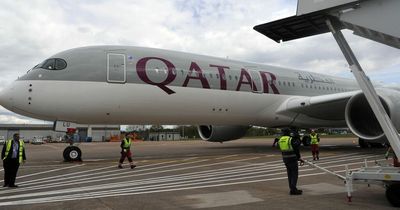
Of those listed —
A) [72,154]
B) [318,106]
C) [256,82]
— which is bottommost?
[72,154]

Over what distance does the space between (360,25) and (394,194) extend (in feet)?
8.11

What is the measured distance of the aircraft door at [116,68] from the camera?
40.3 feet

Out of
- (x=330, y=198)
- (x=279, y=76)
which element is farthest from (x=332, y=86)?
(x=330, y=198)

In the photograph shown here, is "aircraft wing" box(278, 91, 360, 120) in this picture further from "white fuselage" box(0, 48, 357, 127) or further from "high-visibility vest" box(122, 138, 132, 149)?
"high-visibility vest" box(122, 138, 132, 149)

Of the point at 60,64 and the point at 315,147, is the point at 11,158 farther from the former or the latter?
the point at 315,147

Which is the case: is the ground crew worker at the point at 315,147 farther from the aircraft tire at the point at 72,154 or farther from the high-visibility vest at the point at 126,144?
the aircraft tire at the point at 72,154

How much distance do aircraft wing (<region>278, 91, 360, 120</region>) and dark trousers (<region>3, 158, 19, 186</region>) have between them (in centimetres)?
1143

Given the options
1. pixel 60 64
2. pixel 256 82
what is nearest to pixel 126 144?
pixel 60 64

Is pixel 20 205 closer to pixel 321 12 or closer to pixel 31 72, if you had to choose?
pixel 321 12

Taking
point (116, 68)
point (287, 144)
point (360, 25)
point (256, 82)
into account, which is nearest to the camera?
point (360, 25)

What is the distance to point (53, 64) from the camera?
12.0 m

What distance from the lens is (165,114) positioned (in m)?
13.4

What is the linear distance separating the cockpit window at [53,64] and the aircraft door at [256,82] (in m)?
7.61

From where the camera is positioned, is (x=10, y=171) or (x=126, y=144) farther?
(x=126, y=144)
